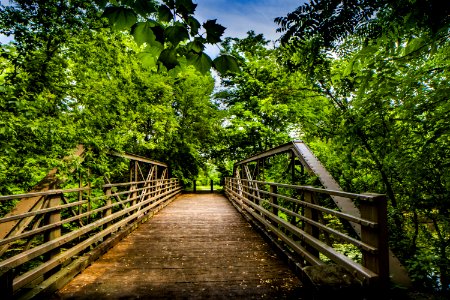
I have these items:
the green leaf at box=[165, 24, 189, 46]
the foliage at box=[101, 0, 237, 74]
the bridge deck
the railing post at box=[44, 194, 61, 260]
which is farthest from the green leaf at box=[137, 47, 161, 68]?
the railing post at box=[44, 194, 61, 260]

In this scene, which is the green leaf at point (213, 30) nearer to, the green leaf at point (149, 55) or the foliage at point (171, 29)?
the foliage at point (171, 29)

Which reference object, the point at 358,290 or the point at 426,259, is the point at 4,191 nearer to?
the point at 358,290

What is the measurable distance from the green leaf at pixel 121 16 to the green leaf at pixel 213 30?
43cm

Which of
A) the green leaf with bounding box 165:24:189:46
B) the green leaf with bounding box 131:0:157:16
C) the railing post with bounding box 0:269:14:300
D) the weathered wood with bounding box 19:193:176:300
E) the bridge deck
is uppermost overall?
the green leaf with bounding box 131:0:157:16

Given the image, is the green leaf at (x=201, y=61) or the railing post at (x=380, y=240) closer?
the green leaf at (x=201, y=61)

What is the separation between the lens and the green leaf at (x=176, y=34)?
1.47 meters

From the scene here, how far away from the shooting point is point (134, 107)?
877 centimetres

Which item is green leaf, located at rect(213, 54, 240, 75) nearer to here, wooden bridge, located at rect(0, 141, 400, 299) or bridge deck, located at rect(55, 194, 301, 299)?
wooden bridge, located at rect(0, 141, 400, 299)

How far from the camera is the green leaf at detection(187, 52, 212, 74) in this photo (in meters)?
1.58

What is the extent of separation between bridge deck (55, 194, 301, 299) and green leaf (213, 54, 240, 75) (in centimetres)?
261

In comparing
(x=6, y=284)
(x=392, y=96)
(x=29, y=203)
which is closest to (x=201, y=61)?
(x=6, y=284)

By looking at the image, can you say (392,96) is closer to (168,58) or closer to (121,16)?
(168,58)

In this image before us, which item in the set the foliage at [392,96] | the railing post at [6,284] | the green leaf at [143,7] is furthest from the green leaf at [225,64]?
the railing post at [6,284]

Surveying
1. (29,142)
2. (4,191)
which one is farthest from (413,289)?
(4,191)
